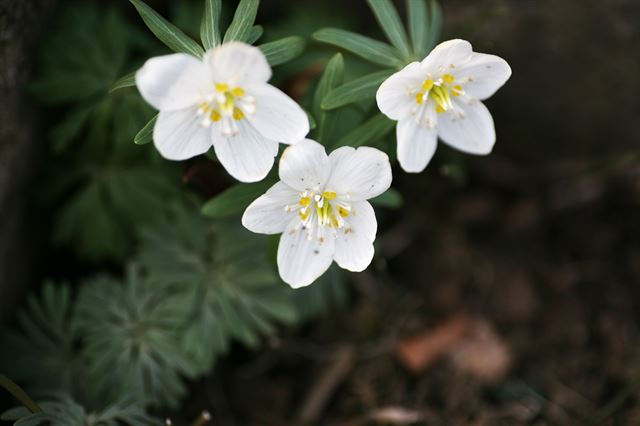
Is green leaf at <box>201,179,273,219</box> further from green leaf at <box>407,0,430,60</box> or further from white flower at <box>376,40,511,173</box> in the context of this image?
green leaf at <box>407,0,430,60</box>

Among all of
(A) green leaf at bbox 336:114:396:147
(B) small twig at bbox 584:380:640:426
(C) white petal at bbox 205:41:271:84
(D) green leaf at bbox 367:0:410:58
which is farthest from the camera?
(B) small twig at bbox 584:380:640:426

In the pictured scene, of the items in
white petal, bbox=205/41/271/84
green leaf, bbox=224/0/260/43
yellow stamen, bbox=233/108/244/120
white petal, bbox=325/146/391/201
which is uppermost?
green leaf, bbox=224/0/260/43

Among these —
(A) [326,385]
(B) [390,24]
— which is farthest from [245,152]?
(A) [326,385]

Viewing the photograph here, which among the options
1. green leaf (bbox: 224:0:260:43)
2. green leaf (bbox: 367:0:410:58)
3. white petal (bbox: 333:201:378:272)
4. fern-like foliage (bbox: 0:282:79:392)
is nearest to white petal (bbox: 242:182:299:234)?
white petal (bbox: 333:201:378:272)

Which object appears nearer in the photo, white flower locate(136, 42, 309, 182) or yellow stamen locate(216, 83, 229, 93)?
white flower locate(136, 42, 309, 182)

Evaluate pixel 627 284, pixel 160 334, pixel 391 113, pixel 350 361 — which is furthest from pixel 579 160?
pixel 160 334

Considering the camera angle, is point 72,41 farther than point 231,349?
No

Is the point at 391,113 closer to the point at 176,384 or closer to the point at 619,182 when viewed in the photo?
the point at 176,384

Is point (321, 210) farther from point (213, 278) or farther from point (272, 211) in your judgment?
point (213, 278)

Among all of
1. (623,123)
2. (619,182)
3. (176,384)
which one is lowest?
(176,384)
